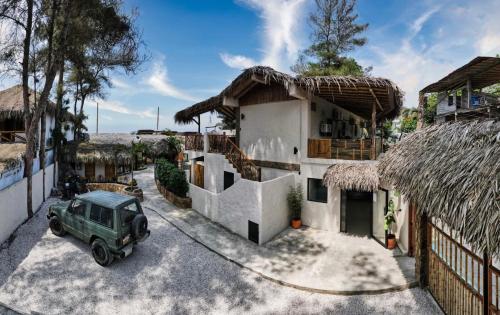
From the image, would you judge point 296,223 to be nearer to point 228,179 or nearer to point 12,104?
point 228,179

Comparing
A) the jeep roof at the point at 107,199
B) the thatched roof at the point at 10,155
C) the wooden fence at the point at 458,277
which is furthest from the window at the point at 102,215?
the wooden fence at the point at 458,277

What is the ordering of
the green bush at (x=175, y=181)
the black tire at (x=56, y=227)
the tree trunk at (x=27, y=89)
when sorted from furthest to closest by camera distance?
the green bush at (x=175, y=181) < the tree trunk at (x=27, y=89) < the black tire at (x=56, y=227)

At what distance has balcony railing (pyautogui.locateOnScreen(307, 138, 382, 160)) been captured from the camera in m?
11.0

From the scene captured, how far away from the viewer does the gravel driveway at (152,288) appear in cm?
654

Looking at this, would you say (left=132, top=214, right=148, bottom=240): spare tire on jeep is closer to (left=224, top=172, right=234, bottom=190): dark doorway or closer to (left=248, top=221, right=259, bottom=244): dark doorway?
(left=248, top=221, right=259, bottom=244): dark doorway

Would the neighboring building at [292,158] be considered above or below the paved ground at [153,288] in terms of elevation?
above

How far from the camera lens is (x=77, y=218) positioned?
909 centimetres

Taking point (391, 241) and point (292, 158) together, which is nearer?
point (391, 241)

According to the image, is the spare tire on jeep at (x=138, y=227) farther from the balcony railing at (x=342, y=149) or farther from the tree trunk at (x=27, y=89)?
the balcony railing at (x=342, y=149)

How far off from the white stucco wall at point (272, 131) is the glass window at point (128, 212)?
23.2ft

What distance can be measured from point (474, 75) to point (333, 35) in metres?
16.4

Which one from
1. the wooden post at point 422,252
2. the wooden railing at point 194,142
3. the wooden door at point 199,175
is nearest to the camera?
the wooden post at point 422,252

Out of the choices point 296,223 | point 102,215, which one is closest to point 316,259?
point 296,223

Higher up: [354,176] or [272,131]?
[272,131]
